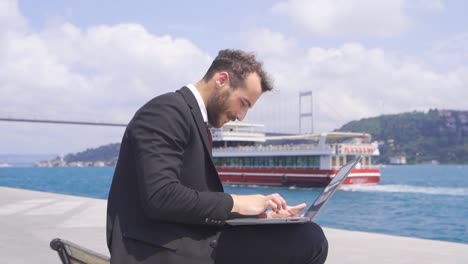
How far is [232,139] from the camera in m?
44.2

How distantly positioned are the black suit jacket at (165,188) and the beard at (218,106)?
7 centimetres

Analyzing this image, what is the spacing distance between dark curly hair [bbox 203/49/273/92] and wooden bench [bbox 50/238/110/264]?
2.42ft

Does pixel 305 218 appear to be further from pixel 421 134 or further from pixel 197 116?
pixel 421 134

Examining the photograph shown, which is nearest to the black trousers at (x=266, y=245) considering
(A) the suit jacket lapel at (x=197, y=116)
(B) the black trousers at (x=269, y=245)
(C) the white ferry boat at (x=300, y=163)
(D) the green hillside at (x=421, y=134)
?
(B) the black trousers at (x=269, y=245)

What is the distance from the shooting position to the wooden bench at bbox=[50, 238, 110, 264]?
6.51ft

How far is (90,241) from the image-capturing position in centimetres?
650

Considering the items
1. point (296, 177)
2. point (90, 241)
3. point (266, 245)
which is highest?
point (266, 245)

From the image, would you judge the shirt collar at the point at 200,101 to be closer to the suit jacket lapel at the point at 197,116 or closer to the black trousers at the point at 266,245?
the suit jacket lapel at the point at 197,116

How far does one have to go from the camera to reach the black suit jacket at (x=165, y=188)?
1.61 m

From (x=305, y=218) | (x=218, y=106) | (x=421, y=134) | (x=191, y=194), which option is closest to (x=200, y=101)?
(x=218, y=106)

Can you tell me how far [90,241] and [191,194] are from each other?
520cm

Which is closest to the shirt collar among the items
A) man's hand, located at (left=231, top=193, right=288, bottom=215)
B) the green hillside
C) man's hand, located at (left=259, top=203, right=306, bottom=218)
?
man's hand, located at (left=231, top=193, right=288, bottom=215)

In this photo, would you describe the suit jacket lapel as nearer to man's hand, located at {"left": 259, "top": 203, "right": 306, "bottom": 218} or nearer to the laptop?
the laptop

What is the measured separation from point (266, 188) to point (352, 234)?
30.9m
